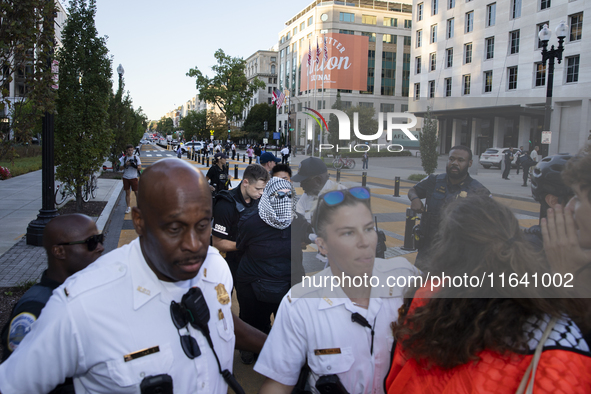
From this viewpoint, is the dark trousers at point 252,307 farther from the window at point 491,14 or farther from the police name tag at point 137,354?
the window at point 491,14

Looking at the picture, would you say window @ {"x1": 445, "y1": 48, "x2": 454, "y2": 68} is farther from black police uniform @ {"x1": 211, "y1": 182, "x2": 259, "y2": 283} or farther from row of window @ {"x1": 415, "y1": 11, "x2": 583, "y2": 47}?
black police uniform @ {"x1": 211, "y1": 182, "x2": 259, "y2": 283}

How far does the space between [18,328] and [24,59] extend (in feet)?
15.3

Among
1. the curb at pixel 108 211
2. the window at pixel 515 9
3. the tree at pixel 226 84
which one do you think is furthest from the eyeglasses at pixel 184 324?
the tree at pixel 226 84

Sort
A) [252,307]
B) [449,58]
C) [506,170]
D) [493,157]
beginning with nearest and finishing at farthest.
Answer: [506,170] < [493,157] < [449,58] < [252,307]

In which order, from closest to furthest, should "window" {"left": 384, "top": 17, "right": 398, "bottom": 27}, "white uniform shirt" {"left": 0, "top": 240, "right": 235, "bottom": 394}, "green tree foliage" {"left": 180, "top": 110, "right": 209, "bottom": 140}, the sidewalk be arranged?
"white uniform shirt" {"left": 0, "top": 240, "right": 235, "bottom": 394}
"window" {"left": 384, "top": 17, "right": 398, "bottom": 27}
the sidewalk
"green tree foliage" {"left": 180, "top": 110, "right": 209, "bottom": 140}

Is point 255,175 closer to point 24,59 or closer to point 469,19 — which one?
point 469,19

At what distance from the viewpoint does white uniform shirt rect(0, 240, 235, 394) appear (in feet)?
4.52

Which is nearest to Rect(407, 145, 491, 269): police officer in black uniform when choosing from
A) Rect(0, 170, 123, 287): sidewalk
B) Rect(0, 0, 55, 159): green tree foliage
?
Rect(0, 0, 55, 159): green tree foliage

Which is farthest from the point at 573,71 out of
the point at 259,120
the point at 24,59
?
the point at 259,120

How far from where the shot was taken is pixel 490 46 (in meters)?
2.32

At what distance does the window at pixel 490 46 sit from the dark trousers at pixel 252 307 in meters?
2.36

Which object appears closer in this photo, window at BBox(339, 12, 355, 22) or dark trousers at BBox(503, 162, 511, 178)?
dark trousers at BBox(503, 162, 511, 178)

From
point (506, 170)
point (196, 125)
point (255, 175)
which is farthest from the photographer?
point (196, 125)

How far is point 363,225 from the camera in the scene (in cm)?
168
